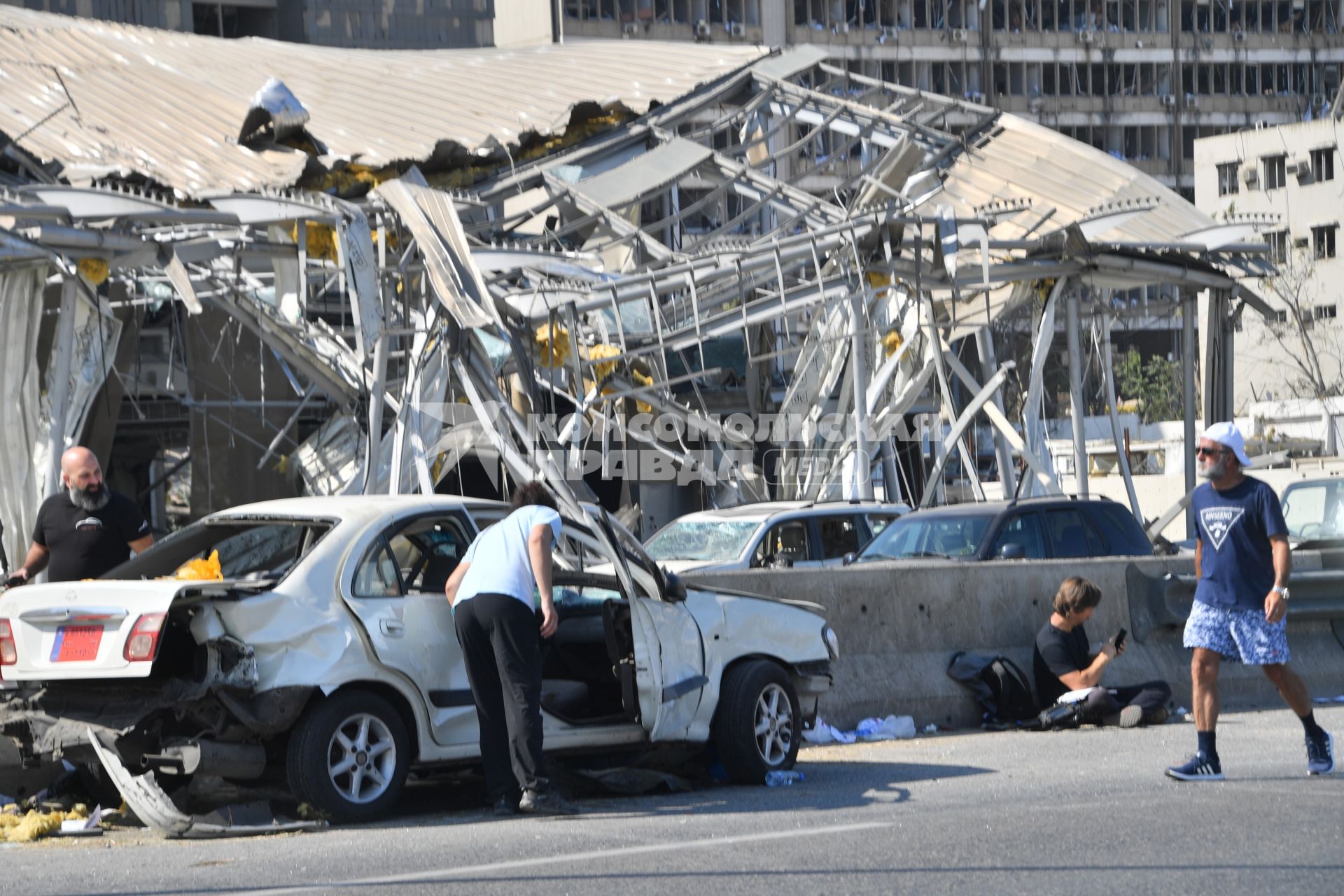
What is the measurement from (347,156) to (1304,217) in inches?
2207

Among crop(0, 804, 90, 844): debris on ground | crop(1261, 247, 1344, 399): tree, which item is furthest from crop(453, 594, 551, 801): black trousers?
crop(1261, 247, 1344, 399): tree

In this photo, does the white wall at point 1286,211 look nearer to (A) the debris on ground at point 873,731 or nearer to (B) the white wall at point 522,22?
(B) the white wall at point 522,22

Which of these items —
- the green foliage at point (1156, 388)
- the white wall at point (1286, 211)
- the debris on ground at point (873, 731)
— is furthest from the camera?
the white wall at point (1286, 211)

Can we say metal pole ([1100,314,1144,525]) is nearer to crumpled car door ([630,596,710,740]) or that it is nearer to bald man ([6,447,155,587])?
crumpled car door ([630,596,710,740])

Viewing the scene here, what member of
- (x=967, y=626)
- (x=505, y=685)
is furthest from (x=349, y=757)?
(x=967, y=626)

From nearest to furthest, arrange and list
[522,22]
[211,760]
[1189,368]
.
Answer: [211,760], [1189,368], [522,22]

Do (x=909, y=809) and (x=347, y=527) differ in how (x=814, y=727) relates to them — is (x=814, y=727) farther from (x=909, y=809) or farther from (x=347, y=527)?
(x=347, y=527)

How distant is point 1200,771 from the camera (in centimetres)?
938

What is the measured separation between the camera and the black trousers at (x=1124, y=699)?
493 inches

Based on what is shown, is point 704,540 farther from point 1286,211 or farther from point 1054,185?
point 1286,211

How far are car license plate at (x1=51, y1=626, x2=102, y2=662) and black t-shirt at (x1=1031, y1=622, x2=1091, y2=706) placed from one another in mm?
6676

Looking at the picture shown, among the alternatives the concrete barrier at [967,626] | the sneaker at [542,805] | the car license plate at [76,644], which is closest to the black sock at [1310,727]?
the concrete barrier at [967,626]

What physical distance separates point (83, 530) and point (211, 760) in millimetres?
2464

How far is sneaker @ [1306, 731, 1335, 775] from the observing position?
9.57 meters
